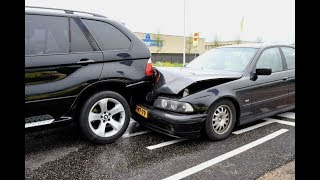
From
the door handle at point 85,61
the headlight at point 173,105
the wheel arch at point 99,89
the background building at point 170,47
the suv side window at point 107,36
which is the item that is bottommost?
the headlight at point 173,105

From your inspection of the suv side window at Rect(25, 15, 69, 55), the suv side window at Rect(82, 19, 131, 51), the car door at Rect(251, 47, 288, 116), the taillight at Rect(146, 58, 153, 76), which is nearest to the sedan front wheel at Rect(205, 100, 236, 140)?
the car door at Rect(251, 47, 288, 116)

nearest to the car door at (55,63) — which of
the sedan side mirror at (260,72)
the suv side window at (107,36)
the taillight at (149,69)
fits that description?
the suv side window at (107,36)

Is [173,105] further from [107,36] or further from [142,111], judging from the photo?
[107,36]

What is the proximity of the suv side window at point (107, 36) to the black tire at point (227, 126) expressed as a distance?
62.7 inches

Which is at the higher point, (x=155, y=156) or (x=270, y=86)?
(x=270, y=86)

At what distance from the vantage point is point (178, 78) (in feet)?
14.2

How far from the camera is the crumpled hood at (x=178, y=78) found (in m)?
4.15

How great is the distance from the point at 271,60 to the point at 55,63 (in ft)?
12.4

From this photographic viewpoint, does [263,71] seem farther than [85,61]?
Yes

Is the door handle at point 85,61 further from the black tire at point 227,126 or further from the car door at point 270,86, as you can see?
the car door at point 270,86

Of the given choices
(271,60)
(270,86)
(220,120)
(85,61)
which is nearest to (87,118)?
(85,61)

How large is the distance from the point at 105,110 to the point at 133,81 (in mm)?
596
